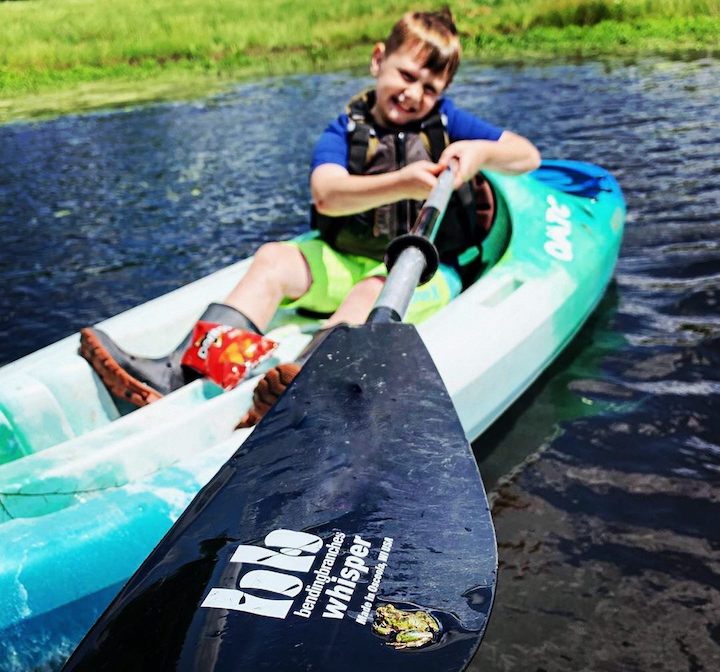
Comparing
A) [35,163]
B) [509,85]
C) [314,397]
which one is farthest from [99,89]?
[314,397]

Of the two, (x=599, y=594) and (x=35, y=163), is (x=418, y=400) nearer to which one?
(x=599, y=594)

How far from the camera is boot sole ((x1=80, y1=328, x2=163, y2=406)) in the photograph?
8.25ft

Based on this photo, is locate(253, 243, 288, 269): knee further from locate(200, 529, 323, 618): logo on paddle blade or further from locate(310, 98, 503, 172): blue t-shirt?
locate(200, 529, 323, 618): logo on paddle blade

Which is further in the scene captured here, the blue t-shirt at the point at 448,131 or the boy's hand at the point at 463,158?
the blue t-shirt at the point at 448,131

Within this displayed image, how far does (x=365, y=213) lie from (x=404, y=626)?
186cm

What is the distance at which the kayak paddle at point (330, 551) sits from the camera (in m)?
1.33

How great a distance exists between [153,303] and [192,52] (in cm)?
1220

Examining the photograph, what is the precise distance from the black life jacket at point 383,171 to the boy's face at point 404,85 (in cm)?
5

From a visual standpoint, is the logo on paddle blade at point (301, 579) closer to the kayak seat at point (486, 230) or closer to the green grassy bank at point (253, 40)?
the kayak seat at point (486, 230)

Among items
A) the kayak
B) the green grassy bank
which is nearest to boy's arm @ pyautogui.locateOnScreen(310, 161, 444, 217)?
the kayak

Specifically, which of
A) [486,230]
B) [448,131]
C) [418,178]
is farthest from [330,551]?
[486,230]

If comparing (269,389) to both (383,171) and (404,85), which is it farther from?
(404,85)

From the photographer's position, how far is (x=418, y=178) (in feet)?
8.35

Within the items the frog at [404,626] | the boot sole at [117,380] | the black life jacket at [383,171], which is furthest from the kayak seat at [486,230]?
the frog at [404,626]
